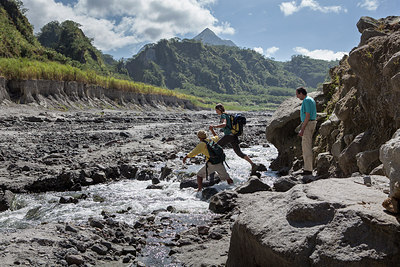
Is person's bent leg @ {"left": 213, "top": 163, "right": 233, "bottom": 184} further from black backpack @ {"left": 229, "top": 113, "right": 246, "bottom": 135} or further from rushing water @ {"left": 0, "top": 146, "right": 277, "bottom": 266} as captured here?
black backpack @ {"left": 229, "top": 113, "right": 246, "bottom": 135}

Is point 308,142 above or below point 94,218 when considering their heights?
above

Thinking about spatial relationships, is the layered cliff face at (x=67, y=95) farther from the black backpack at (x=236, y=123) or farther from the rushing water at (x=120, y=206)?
the black backpack at (x=236, y=123)

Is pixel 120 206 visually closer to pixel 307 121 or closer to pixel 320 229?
Answer: pixel 307 121

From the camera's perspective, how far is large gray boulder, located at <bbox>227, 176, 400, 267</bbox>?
9.77ft

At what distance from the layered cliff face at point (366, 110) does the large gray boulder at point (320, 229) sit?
2640 millimetres

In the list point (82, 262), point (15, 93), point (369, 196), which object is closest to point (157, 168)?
point (82, 262)

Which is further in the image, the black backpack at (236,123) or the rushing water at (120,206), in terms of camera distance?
the black backpack at (236,123)

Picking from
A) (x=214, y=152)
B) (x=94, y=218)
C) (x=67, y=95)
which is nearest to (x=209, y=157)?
(x=214, y=152)

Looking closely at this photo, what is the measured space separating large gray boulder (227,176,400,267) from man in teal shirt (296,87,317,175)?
4179mm

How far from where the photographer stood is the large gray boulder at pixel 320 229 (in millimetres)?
2979

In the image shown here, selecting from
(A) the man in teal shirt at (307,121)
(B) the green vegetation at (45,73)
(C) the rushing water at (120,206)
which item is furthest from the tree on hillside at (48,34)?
(A) the man in teal shirt at (307,121)

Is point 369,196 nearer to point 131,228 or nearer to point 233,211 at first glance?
point 233,211

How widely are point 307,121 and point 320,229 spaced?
556 centimetres

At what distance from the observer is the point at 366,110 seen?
7898mm
